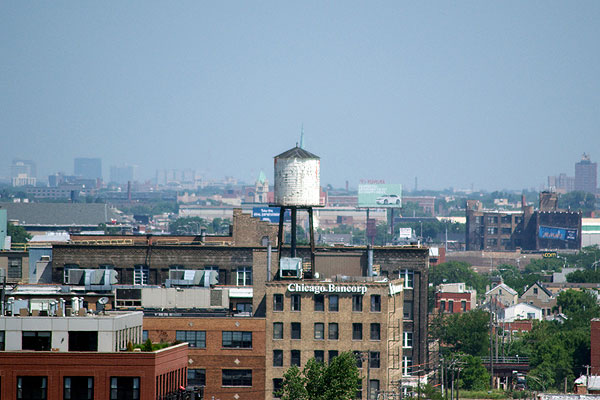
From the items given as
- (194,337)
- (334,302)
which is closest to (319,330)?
(334,302)

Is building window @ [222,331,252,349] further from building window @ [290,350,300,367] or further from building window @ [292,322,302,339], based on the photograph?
building window @ [292,322,302,339]

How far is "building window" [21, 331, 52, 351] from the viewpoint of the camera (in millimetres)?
75375

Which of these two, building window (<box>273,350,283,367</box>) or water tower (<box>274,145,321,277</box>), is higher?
water tower (<box>274,145,321,277</box>)

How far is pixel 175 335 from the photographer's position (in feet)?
323

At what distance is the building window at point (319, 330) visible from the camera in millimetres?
101875

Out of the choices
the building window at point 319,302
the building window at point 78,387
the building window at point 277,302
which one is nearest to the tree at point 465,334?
the building window at point 319,302

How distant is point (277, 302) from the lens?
102 m

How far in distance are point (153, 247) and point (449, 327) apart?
44778 mm

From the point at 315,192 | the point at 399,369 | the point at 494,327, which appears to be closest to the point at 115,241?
the point at 315,192

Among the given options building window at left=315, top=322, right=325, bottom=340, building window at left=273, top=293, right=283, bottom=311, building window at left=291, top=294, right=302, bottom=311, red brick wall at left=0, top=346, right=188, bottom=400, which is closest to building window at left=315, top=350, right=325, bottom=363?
building window at left=315, top=322, right=325, bottom=340

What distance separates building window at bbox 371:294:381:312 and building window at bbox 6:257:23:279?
40.8 meters

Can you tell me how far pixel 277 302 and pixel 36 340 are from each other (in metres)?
28.6

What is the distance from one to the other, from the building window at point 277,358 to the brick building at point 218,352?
127 centimetres

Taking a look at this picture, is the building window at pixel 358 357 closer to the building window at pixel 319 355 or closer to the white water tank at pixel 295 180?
the building window at pixel 319 355
